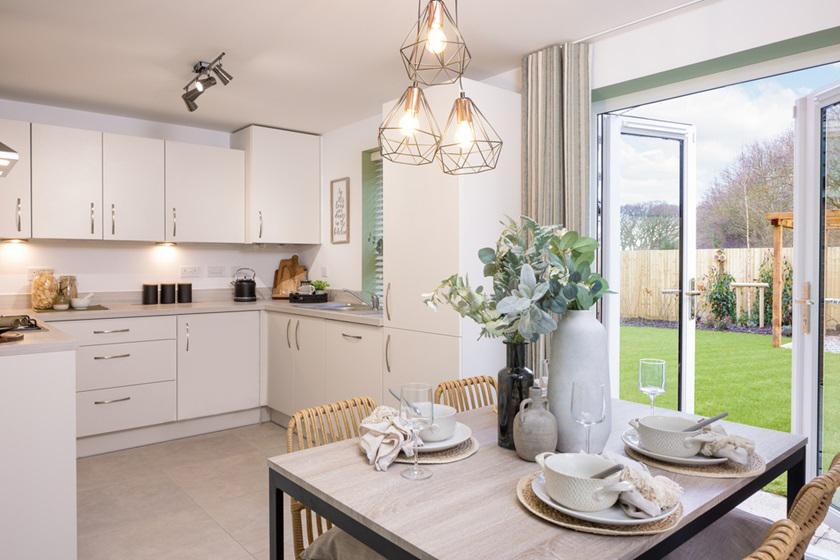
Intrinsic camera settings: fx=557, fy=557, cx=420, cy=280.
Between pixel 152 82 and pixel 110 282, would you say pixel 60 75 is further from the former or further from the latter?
pixel 110 282

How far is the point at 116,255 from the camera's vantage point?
435 cm

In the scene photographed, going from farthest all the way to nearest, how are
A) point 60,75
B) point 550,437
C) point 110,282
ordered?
point 110,282 → point 60,75 → point 550,437

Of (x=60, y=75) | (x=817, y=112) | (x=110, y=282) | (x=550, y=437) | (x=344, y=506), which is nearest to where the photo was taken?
(x=344, y=506)

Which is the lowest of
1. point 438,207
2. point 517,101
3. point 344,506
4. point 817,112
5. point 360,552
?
point 360,552

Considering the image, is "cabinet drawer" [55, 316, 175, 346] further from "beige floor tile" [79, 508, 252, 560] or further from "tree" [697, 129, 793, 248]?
"tree" [697, 129, 793, 248]

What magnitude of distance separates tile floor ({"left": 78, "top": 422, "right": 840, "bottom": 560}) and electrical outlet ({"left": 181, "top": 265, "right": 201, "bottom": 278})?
1372 millimetres

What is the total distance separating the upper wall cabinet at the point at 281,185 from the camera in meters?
4.55

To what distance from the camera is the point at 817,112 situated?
2.47 m

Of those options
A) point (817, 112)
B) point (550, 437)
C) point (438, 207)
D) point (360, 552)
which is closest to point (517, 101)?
point (438, 207)

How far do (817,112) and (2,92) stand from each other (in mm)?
4734

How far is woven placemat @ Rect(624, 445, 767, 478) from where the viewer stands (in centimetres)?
137

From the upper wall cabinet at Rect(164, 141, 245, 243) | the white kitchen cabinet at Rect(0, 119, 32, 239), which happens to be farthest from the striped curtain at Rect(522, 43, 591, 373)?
the white kitchen cabinet at Rect(0, 119, 32, 239)

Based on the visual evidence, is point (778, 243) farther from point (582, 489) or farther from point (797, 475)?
point (582, 489)

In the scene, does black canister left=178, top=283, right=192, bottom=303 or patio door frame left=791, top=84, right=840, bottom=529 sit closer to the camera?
patio door frame left=791, top=84, right=840, bottom=529
